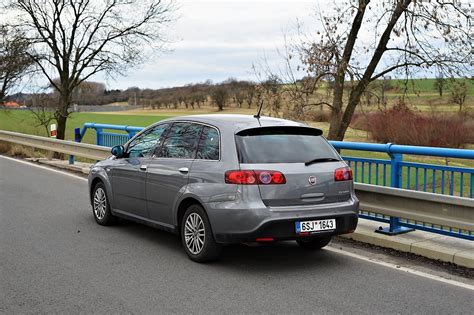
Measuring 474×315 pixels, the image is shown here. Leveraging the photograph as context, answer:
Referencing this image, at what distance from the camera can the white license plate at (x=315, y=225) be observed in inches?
236

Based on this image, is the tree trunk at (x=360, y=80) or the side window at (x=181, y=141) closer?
the side window at (x=181, y=141)

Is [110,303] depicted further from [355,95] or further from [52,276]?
[355,95]

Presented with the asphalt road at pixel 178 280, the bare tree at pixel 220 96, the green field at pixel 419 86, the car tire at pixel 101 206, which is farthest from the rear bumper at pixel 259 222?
the bare tree at pixel 220 96

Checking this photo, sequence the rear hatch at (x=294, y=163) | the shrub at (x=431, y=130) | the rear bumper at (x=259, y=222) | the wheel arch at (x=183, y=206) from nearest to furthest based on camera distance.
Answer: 1. the rear bumper at (x=259, y=222)
2. the rear hatch at (x=294, y=163)
3. the wheel arch at (x=183, y=206)
4. the shrub at (x=431, y=130)

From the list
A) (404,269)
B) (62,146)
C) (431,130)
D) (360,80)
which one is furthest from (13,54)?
(431,130)

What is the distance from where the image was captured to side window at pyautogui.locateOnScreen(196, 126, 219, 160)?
6.42m

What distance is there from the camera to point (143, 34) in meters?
24.2

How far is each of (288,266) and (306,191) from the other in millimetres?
879

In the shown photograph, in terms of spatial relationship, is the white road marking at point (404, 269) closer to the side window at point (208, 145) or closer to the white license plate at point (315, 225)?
the white license plate at point (315, 225)

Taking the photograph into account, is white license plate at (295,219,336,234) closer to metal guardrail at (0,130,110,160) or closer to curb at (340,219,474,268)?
curb at (340,219,474,268)

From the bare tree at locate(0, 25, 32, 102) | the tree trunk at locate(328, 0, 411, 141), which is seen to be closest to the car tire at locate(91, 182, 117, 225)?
the tree trunk at locate(328, 0, 411, 141)

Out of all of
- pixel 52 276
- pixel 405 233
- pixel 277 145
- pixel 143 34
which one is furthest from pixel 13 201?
pixel 143 34

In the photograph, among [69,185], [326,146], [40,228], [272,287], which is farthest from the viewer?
[69,185]

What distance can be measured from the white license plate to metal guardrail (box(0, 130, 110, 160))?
8239 mm
